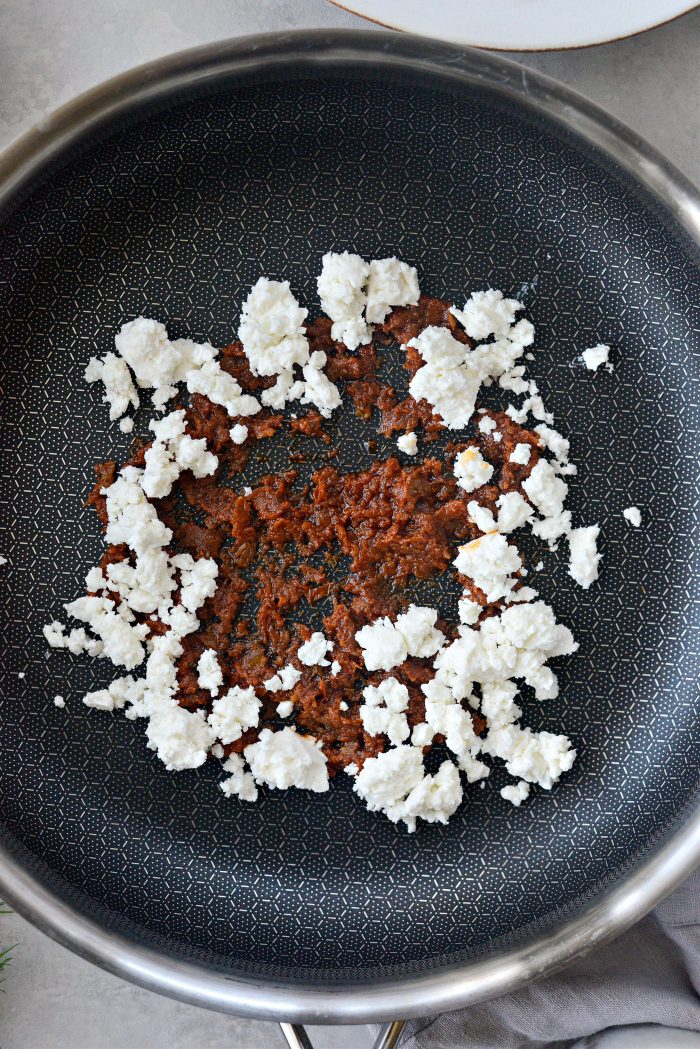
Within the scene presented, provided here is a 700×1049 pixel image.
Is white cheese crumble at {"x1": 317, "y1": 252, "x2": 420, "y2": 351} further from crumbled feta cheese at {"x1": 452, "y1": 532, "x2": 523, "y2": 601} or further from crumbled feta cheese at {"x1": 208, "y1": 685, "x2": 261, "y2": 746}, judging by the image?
crumbled feta cheese at {"x1": 208, "y1": 685, "x2": 261, "y2": 746}

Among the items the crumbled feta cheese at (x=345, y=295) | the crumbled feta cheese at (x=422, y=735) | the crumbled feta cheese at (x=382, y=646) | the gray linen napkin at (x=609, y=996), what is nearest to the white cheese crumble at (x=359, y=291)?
the crumbled feta cheese at (x=345, y=295)

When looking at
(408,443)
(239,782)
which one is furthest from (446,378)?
(239,782)

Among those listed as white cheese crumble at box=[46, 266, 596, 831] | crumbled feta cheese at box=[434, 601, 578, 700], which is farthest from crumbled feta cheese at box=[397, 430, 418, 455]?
crumbled feta cheese at box=[434, 601, 578, 700]

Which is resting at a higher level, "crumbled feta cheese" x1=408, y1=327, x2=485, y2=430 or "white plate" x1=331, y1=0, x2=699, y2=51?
"white plate" x1=331, y1=0, x2=699, y2=51

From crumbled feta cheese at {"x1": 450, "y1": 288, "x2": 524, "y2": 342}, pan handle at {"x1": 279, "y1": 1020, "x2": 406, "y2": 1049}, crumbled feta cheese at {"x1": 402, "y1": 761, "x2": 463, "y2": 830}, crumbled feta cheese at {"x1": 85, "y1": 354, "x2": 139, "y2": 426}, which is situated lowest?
pan handle at {"x1": 279, "y1": 1020, "x2": 406, "y2": 1049}

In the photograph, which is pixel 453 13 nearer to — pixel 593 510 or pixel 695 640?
pixel 593 510

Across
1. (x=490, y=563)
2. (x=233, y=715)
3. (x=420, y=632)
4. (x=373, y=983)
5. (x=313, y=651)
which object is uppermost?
(x=490, y=563)

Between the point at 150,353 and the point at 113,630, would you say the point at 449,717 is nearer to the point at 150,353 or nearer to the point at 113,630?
the point at 113,630
